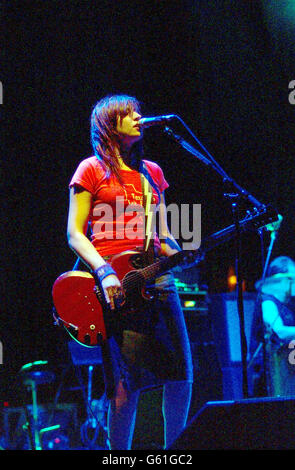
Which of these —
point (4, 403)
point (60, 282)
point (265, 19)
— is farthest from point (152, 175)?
point (265, 19)

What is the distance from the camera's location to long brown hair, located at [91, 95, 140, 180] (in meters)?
2.75

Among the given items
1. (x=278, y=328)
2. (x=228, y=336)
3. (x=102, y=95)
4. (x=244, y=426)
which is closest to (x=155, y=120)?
(x=244, y=426)

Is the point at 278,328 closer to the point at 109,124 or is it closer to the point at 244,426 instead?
the point at 109,124

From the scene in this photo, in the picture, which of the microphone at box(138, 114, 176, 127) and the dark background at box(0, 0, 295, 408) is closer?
the microphone at box(138, 114, 176, 127)

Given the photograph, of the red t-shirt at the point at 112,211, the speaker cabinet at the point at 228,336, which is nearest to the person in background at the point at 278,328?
the speaker cabinet at the point at 228,336

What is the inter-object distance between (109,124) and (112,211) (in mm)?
498

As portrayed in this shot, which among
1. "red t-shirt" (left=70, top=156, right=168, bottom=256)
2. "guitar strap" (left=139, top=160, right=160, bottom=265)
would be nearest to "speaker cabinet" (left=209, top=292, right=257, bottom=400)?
"guitar strap" (left=139, top=160, right=160, bottom=265)

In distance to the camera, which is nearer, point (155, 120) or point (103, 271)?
point (103, 271)

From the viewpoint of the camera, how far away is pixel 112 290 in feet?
7.76

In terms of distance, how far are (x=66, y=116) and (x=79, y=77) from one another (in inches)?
16.1

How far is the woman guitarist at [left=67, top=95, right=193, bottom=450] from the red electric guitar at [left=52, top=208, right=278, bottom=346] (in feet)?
0.15

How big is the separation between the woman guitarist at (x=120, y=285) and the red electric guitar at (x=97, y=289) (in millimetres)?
44

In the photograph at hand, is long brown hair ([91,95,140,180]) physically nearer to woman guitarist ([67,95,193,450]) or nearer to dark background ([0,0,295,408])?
woman guitarist ([67,95,193,450])
